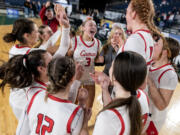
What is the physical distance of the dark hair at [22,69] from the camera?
1.23m

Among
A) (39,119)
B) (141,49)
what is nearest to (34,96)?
(39,119)

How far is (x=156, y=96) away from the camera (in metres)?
1.33

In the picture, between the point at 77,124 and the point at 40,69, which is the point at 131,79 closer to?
the point at 77,124

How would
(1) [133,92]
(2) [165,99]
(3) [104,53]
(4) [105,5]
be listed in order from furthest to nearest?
(4) [105,5], (3) [104,53], (2) [165,99], (1) [133,92]

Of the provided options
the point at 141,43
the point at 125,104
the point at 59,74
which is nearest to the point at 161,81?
the point at 141,43

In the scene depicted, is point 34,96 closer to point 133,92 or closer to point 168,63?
point 133,92

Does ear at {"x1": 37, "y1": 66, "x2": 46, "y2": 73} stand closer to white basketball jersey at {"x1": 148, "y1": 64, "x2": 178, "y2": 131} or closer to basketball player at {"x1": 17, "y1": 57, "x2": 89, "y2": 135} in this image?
basketball player at {"x1": 17, "y1": 57, "x2": 89, "y2": 135}

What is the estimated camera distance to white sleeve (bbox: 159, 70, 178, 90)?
1.35 metres

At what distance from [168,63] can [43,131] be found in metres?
1.24

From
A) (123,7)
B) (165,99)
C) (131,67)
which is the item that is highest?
(123,7)

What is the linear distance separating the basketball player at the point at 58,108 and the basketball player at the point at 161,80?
71cm

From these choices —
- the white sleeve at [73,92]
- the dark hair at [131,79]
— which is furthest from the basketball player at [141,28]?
the white sleeve at [73,92]

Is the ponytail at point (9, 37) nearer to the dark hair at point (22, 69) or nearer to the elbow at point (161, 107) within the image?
the dark hair at point (22, 69)

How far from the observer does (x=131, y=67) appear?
87cm
